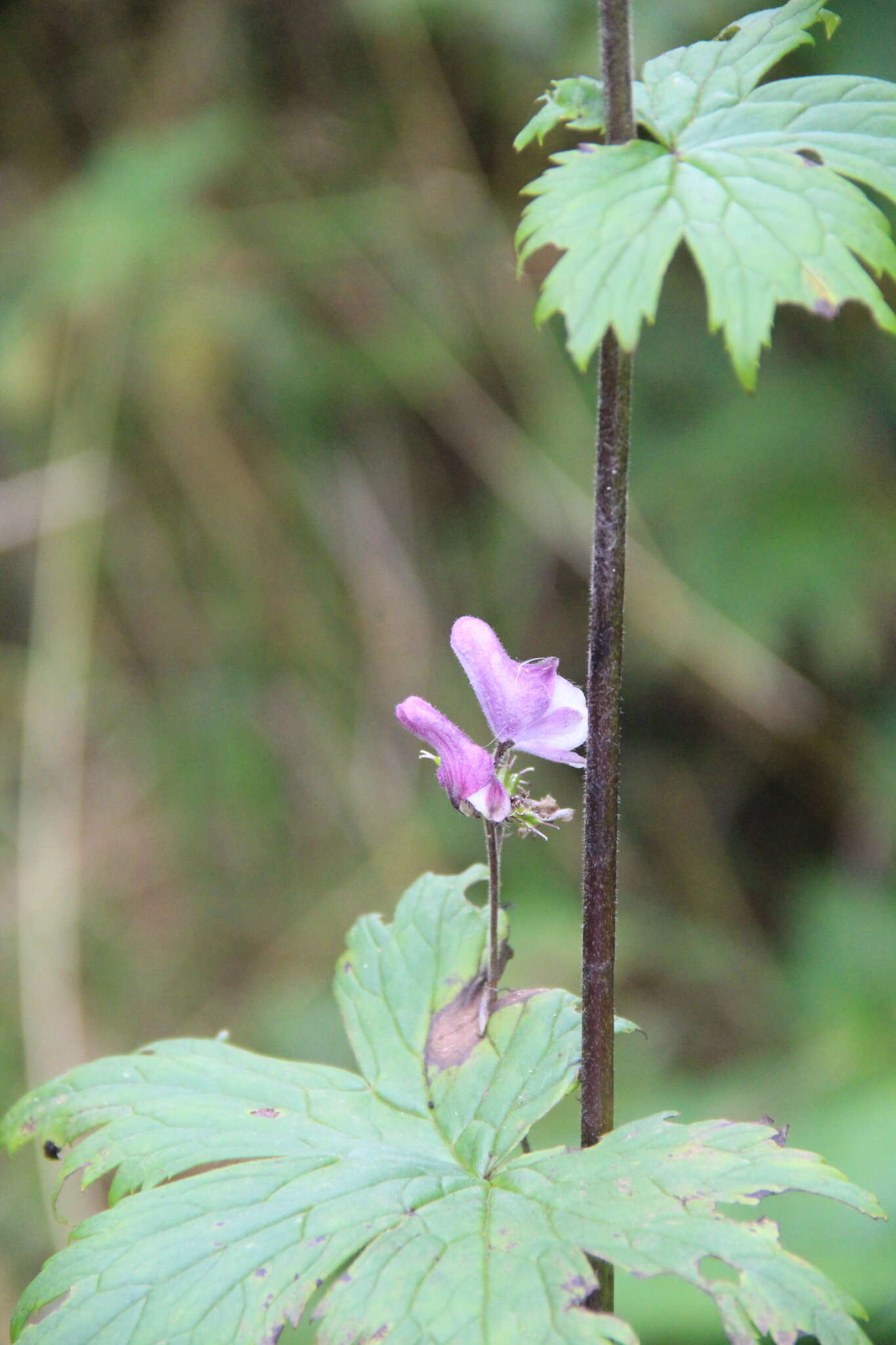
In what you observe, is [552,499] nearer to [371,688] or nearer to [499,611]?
[499,611]

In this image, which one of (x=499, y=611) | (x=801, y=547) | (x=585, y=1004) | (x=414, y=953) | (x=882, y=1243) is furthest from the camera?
(x=499, y=611)

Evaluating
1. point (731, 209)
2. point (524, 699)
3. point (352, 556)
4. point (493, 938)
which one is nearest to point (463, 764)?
point (524, 699)

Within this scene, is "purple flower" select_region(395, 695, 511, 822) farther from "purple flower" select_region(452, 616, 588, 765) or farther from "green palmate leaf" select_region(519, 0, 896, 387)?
"green palmate leaf" select_region(519, 0, 896, 387)

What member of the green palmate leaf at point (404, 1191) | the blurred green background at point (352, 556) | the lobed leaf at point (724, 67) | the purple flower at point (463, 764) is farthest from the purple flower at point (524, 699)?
the blurred green background at point (352, 556)

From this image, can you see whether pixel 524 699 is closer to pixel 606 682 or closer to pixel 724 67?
pixel 606 682

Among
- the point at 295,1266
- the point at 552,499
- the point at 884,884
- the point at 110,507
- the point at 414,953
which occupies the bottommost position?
the point at 884,884

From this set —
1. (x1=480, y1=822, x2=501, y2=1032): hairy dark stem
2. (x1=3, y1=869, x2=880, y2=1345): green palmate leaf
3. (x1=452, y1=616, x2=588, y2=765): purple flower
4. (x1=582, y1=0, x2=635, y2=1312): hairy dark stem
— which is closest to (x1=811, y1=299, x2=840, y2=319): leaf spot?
(x1=582, y1=0, x2=635, y2=1312): hairy dark stem

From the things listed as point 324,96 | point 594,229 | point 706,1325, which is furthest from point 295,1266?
point 324,96
